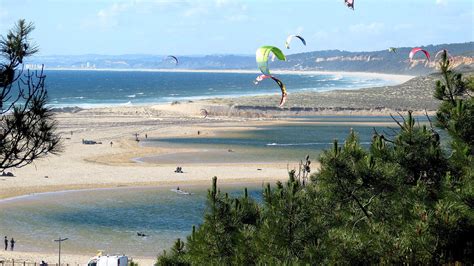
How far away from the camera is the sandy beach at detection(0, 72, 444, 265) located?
36562 mm

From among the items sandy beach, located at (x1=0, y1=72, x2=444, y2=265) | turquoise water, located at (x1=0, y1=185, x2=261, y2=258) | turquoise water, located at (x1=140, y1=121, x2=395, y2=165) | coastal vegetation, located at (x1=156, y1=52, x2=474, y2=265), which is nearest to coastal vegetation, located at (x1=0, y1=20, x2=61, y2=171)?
sandy beach, located at (x1=0, y1=72, x2=444, y2=265)

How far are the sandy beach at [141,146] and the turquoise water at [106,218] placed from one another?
150cm

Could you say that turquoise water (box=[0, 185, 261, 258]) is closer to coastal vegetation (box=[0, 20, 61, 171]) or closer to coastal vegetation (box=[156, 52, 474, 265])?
coastal vegetation (box=[156, 52, 474, 265])

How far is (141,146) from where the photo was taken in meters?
50.5

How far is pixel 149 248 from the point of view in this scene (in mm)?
24312

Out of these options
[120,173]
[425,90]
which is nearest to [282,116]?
[425,90]

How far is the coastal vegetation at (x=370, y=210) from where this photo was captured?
8.05 m

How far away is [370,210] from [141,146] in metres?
41.6

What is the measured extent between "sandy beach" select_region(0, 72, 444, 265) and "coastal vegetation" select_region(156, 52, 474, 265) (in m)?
2.44

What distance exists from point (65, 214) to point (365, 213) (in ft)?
71.3

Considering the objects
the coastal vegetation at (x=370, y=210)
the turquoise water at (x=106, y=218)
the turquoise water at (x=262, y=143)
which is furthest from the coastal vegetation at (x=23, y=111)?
the turquoise water at (x=262, y=143)

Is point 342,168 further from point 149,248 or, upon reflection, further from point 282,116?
point 282,116

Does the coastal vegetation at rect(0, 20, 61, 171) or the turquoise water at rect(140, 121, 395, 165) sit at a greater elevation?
the coastal vegetation at rect(0, 20, 61, 171)

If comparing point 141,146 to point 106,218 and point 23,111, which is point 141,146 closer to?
point 106,218
